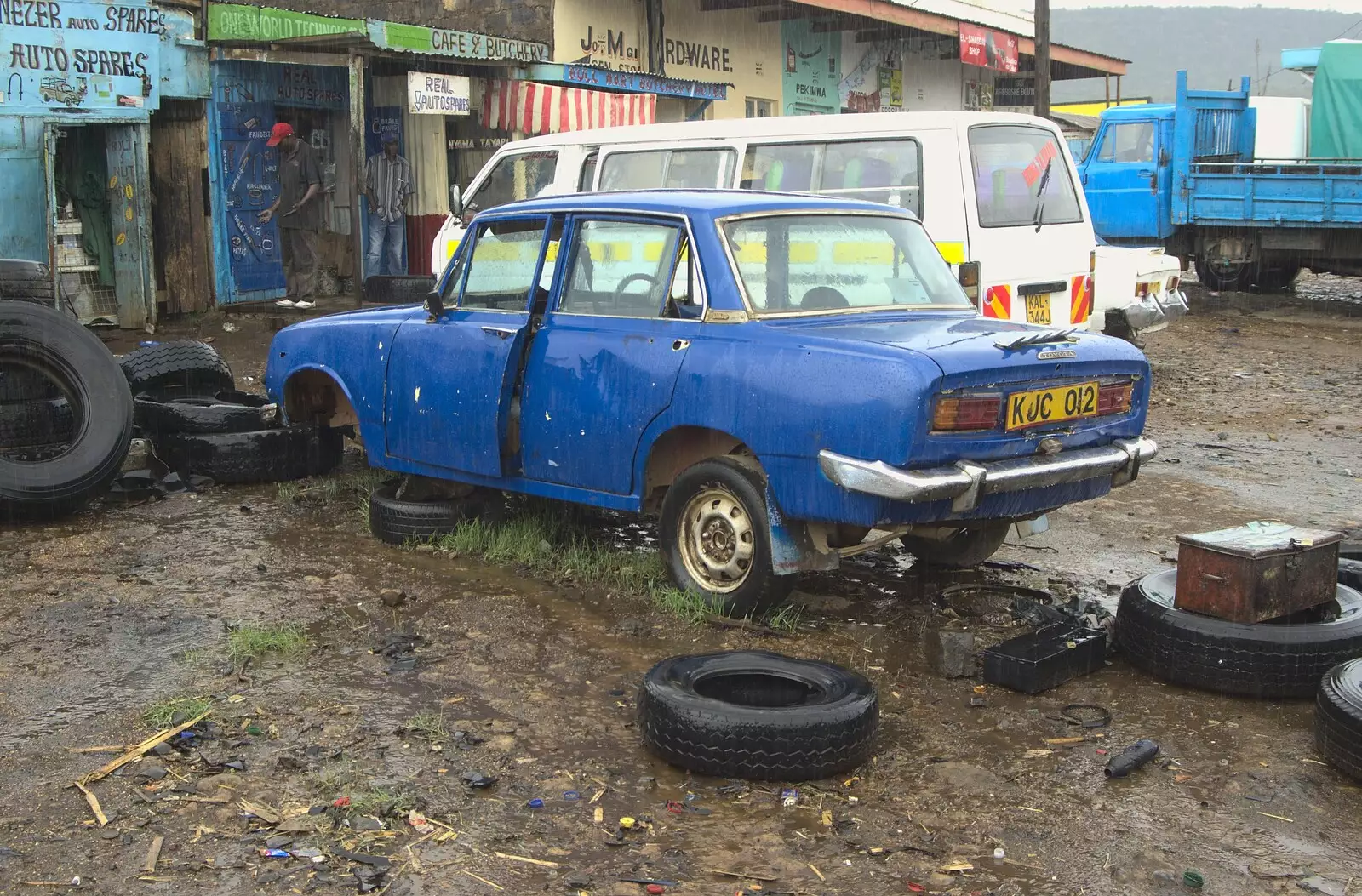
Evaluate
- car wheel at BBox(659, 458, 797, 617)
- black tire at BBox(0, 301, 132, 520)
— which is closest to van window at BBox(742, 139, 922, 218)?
car wheel at BBox(659, 458, 797, 617)

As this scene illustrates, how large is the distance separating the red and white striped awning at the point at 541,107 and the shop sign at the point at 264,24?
8.64ft

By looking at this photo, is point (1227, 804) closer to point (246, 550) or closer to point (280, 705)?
point (280, 705)

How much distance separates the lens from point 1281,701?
4738 millimetres

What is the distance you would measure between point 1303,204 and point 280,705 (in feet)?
52.7

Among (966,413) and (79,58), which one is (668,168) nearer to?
(966,413)

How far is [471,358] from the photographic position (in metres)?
6.16

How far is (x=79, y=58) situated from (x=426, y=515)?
8.55m

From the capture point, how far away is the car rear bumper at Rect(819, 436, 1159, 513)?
15.4 ft

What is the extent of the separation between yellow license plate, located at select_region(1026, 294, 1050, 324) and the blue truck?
9.32 metres

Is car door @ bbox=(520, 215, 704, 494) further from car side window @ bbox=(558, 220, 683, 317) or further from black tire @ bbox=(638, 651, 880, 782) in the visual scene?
black tire @ bbox=(638, 651, 880, 782)

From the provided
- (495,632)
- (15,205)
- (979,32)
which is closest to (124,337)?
(15,205)

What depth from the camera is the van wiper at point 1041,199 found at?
30.8 ft

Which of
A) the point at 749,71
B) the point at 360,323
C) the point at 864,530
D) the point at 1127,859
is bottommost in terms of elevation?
the point at 1127,859

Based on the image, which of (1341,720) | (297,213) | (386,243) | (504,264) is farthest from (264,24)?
(1341,720)
